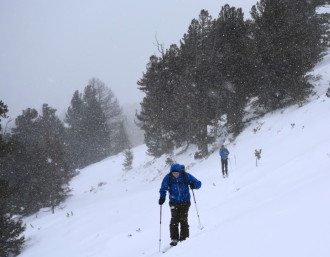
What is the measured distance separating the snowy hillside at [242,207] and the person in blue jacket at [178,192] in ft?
1.55

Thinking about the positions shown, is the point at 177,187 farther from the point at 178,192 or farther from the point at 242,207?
the point at 242,207

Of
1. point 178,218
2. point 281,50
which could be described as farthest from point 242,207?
point 281,50

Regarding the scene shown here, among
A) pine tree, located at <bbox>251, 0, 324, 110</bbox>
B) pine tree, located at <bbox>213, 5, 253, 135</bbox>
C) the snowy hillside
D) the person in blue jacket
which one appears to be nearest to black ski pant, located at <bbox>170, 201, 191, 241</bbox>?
the person in blue jacket

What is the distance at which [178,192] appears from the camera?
7387 mm

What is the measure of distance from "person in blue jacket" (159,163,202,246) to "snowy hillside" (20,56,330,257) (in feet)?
1.55

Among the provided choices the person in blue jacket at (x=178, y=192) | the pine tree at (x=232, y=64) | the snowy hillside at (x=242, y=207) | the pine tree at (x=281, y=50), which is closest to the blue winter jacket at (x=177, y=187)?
the person in blue jacket at (x=178, y=192)

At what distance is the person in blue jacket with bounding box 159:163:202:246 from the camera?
7339 millimetres

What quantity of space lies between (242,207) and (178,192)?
5.81ft

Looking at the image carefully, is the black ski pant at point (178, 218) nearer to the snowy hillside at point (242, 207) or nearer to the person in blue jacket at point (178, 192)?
the person in blue jacket at point (178, 192)

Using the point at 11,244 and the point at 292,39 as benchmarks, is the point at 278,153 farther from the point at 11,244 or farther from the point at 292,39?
the point at 11,244

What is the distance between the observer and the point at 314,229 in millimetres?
4023

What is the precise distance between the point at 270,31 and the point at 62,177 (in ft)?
80.9

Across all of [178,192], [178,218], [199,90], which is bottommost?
[178,218]

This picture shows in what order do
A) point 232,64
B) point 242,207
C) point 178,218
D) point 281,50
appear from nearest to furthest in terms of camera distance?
point 178,218 < point 242,207 < point 281,50 < point 232,64
